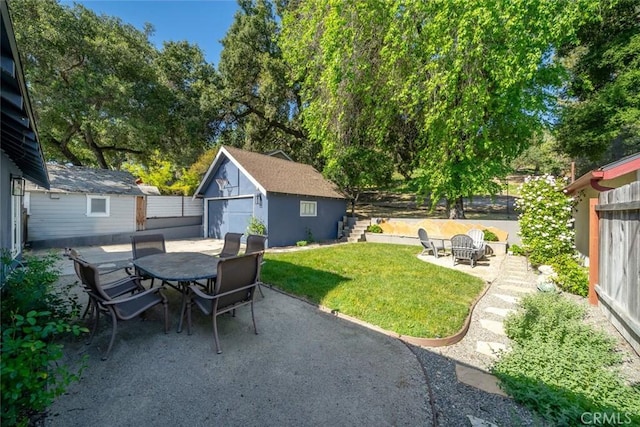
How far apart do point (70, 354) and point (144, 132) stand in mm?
17995

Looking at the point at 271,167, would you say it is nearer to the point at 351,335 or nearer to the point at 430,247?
the point at 430,247

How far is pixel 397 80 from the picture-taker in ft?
45.2

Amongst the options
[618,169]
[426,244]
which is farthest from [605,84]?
[618,169]

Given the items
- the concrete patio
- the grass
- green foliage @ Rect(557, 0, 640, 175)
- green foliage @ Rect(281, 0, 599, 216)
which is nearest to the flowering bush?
the grass

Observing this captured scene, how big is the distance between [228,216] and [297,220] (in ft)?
12.7

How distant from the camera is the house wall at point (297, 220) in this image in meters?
12.7

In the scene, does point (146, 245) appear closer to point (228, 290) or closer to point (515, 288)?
point (228, 290)

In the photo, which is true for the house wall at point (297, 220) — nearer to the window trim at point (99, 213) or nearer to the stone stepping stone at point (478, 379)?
the window trim at point (99, 213)

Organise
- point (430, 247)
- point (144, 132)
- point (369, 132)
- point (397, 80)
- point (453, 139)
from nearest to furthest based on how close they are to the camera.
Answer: point (430, 247) → point (453, 139) → point (397, 80) → point (369, 132) → point (144, 132)

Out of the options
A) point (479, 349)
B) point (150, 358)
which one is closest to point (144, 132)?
point (150, 358)

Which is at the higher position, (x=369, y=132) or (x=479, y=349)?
(x=369, y=132)

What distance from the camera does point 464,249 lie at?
912 centimetres

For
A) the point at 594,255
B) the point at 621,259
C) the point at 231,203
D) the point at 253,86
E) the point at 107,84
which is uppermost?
the point at 253,86

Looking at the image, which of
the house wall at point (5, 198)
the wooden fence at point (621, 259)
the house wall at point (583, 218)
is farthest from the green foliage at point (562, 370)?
the house wall at point (5, 198)
